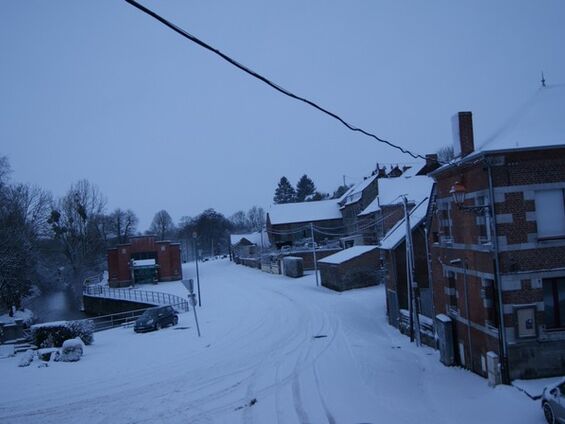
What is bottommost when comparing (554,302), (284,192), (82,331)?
(82,331)

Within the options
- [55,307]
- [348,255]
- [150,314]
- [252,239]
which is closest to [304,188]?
[252,239]

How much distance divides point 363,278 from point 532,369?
91.1 feet

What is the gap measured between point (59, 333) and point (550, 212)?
76.2ft

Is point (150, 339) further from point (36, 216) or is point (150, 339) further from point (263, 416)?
point (36, 216)

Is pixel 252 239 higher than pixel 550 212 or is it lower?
lower

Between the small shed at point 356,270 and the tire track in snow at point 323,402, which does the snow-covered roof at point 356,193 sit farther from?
the tire track in snow at point 323,402

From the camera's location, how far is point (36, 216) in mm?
54438

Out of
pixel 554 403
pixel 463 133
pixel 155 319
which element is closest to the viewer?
pixel 554 403

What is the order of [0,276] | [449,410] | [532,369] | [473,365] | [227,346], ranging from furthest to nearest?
[0,276], [227,346], [473,365], [532,369], [449,410]

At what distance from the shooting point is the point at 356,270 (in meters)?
41.1

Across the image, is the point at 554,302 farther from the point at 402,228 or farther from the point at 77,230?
the point at 77,230

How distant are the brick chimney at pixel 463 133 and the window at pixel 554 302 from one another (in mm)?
4952

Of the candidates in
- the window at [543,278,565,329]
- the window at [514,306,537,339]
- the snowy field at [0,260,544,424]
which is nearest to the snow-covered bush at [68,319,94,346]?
the snowy field at [0,260,544,424]

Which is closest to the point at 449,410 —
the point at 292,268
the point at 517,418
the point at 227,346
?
the point at 517,418
